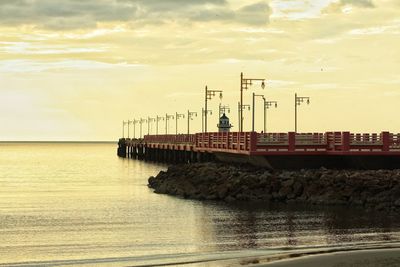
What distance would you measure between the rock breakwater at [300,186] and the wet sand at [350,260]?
13707 mm

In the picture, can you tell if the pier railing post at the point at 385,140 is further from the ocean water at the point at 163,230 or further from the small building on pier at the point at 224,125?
the small building on pier at the point at 224,125

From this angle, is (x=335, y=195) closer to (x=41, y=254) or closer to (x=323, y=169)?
(x=323, y=169)

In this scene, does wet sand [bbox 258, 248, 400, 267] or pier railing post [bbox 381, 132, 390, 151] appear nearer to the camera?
wet sand [bbox 258, 248, 400, 267]

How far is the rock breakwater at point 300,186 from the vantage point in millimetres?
37625

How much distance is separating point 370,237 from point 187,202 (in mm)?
16236

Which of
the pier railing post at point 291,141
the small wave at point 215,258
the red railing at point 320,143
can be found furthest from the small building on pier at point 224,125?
the small wave at point 215,258

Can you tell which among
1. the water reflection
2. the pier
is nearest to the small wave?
the water reflection

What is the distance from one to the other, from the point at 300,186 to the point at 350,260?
18676 mm

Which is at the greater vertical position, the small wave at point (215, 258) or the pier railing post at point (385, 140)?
the pier railing post at point (385, 140)

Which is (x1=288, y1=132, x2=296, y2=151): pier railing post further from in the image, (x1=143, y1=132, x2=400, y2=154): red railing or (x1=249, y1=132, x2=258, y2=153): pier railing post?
(x1=249, y1=132, x2=258, y2=153): pier railing post

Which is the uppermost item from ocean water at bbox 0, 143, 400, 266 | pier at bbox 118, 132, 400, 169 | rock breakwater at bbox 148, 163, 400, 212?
pier at bbox 118, 132, 400, 169

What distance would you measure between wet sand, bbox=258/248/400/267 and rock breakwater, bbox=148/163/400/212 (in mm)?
13707

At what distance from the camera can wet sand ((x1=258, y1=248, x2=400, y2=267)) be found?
814 inches

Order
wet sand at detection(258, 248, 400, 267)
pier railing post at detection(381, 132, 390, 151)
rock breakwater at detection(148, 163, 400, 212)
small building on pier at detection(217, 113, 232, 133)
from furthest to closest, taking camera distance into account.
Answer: small building on pier at detection(217, 113, 232, 133)
pier railing post at detection(381, 132, 390, 151)
rock breakwater at detection(148, 163, 400, 212)
wet sand at detection(258, 248, 400, 267)
